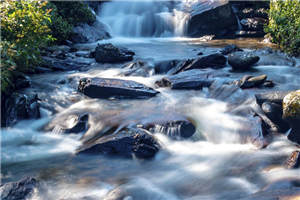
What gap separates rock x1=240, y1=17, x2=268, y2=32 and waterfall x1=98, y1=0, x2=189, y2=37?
11.2ft

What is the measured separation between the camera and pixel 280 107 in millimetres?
5633

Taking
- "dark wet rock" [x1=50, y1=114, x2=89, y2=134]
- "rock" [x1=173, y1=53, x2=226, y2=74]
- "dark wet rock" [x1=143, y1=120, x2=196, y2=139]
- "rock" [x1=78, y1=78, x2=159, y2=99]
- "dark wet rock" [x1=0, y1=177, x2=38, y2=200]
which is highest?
"rock" [x1=173, y1=53, x2=226, y2=74]

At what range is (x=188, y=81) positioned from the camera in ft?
27.0

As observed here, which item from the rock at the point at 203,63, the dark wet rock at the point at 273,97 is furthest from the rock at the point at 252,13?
the dark wet rock at the point at 273,97

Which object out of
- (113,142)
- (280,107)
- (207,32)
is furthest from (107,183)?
(207,32)

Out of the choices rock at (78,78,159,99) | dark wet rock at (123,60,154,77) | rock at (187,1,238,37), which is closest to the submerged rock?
rock at (78,78,159,99)

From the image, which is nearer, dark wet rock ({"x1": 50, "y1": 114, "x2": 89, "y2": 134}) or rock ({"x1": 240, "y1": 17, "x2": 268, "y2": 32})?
dark wet rock ({"x1": 50, "y1": 114, "x2": 89, "y2": 134})

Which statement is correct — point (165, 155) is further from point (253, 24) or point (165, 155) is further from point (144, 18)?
point (144, 18)

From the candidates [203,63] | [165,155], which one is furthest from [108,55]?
[165,155]

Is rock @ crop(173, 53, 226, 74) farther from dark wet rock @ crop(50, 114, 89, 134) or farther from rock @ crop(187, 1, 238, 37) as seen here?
rock @ crop(187, 1, 238, 37)

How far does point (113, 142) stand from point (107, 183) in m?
0.89

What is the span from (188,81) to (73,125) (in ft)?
11.2

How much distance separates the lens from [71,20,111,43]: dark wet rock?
16031 millimetres

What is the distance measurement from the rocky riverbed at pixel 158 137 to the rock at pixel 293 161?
0.05 feet
